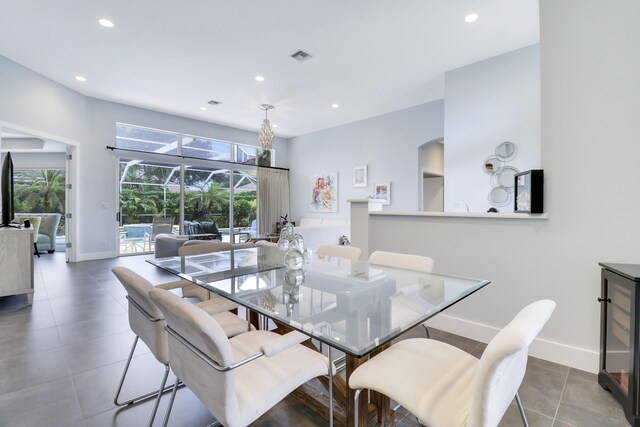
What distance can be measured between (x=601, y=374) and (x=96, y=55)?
6.31 metres

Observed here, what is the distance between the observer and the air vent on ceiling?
4.04 metres

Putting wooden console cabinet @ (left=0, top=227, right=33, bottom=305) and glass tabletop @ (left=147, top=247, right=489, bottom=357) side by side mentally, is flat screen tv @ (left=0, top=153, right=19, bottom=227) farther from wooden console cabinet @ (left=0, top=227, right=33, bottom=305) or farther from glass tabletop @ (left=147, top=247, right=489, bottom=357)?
glass tabletop @ (left=147, top=247, right=489, bottom=357)

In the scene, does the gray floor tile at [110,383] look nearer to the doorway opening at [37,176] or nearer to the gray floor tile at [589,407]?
the gray floor tile at [589,407]

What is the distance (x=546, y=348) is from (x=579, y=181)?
4.04 ft

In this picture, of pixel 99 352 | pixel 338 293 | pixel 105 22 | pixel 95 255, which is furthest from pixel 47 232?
pixel 338 293

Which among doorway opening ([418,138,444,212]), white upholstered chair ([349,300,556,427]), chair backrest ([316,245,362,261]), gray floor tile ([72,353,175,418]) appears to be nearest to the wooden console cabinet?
gray floor tile ([72,353,175,418])

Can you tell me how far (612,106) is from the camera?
1951 mm

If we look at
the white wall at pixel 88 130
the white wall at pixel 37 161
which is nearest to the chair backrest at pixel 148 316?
the white wall at pixel 88 130

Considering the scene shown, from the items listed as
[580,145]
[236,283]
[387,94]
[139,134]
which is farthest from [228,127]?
[580,145]

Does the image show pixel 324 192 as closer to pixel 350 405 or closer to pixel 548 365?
pixel 548 365

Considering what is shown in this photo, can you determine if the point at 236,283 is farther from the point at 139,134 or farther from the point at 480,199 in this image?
the point at 139,134

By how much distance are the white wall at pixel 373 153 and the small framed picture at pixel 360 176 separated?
0.34 ft

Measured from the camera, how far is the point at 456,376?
1.18m

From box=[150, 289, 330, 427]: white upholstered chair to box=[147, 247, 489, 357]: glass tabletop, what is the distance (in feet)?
0.54
